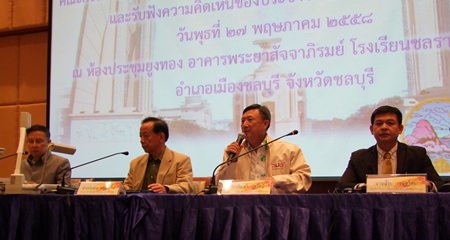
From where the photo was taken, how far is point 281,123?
368cm

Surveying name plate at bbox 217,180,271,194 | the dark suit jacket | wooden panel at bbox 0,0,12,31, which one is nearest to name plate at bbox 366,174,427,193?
name plate at bbox 217,180,271,194

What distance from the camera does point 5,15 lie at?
4875 mm

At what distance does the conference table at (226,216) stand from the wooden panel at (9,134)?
253 centimetres

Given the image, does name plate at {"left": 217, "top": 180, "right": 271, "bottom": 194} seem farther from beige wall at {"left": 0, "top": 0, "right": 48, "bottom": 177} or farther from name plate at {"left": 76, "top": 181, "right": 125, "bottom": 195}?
beige wall at {"left": 0, "top": 0, "right": 48, "bottom": 177}

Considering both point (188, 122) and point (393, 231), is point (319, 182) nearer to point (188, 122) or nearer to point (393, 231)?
point (188, 122)

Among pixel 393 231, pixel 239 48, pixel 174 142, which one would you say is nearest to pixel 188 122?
pixel 174 142

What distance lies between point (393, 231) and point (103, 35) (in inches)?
126

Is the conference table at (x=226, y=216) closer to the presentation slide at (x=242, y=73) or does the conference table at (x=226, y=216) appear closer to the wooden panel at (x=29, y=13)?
the presentation slide at (x=242, y=73)

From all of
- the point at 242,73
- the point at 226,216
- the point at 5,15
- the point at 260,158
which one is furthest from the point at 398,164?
the point at 5,15

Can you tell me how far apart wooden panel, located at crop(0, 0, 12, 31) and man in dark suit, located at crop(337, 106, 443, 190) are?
3.64 metres

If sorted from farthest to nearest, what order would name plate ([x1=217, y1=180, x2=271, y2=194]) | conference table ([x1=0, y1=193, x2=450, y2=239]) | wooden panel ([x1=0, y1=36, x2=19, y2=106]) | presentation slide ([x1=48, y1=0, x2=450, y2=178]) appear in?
wooden panel ([x1=0, y1=36, x2=19, y2=106]) → presentation slide ([x1=48, y1=0, x2=450, y2=178]) → name plate ([x1=217, y1=180, x2=271, y2=194]) → conference table ([x1=0, y1=193, x2=450, y2=239])

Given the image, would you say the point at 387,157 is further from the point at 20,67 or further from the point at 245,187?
the point at 20,67

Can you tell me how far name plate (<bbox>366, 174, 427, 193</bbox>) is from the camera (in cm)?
193

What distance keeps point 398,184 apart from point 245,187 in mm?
611
